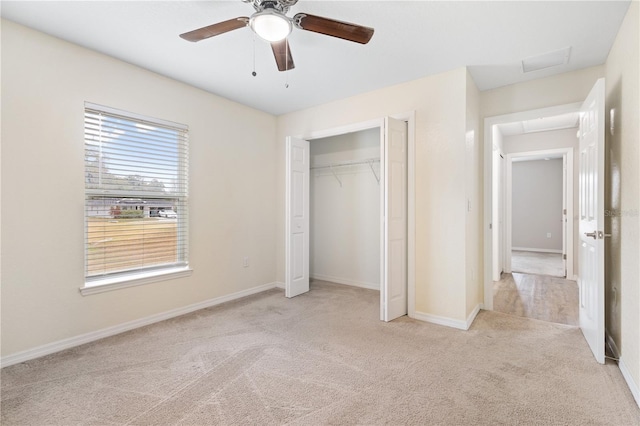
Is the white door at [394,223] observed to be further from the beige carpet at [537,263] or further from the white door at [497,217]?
the beige carpet at [537,263]

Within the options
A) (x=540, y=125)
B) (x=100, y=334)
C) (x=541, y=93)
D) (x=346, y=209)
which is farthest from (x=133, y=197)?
(x=540, y=125)

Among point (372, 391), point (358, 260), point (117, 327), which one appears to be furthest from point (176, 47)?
point (358, 260)

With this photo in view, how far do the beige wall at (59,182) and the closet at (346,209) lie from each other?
194 centimetres

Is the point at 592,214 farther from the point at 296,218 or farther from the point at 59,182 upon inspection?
the point at 59,182

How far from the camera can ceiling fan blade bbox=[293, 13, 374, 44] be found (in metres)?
1.85

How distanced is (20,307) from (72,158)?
124 cm

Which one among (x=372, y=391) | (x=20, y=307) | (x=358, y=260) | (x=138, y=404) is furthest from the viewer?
(x=358, y=260)

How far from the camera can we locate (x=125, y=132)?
2998 mm

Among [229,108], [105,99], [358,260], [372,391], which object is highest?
[229,108]

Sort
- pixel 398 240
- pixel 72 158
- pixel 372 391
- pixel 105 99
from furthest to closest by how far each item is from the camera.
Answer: pixel 398 240 < pixel 105 99 < pixel 72 158 < pixel 372 391

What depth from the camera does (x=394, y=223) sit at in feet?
10.8

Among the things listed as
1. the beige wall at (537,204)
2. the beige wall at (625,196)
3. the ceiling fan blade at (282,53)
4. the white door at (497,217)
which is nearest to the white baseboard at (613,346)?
the beige wall at (625,196)

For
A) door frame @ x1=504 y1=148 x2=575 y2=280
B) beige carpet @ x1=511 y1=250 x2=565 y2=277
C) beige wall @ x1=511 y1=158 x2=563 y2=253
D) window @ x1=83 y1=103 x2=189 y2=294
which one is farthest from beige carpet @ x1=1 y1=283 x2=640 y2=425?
beige wall @ x1=511 y1=158 x2=563 y2=253

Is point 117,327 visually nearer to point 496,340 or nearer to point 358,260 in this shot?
point 358,260
